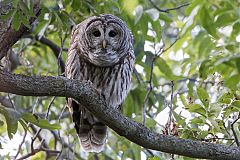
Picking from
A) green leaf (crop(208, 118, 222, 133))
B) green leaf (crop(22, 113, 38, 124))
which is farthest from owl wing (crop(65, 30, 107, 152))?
green leaf (crop(208, 118, 222, 133))

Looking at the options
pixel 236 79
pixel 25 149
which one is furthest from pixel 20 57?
pixel 236 79

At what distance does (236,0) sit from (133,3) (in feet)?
1.67

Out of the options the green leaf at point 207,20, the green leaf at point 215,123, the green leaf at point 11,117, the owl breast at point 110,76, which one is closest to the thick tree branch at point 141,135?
the green leaf at point 215,123

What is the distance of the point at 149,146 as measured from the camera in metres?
2.80

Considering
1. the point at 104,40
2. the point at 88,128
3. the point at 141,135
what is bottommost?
the point at 141,135

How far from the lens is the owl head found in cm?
377

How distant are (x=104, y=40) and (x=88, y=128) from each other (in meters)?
0.64

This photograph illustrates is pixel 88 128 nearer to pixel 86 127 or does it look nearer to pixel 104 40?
pixel 86 127

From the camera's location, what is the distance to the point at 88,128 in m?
4.06

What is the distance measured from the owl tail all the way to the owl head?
1.37ft

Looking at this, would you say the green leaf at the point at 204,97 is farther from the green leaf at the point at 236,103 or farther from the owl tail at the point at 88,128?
the owl tail at the point at 88,128

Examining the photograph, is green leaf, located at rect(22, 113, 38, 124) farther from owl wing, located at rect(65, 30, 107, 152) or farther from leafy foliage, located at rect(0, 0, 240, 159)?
owl wing, located at rect(65, 30, 107, 152)

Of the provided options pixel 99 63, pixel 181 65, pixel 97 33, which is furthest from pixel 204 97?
pixel 97 33

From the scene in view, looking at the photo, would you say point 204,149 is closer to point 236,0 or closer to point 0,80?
point 236,0
